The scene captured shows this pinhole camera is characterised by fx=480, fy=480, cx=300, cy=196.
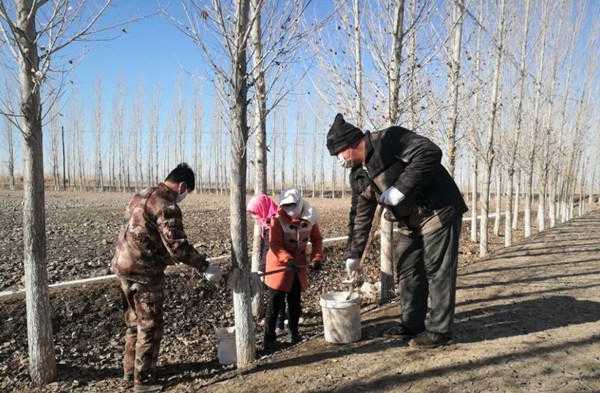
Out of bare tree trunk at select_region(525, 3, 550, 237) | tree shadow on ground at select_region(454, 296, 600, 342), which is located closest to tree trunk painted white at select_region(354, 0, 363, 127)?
tree shadow on ground at select_region(454, 296, 600, 342)

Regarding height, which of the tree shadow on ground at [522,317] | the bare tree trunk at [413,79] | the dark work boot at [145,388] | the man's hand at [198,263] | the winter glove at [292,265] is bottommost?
the dark work boot at [145,388]

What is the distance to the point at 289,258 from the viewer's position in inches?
167

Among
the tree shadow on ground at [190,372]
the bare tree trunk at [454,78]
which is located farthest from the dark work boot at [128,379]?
the bare tree trunk at [454,78]

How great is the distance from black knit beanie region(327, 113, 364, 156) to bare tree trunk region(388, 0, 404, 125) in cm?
232

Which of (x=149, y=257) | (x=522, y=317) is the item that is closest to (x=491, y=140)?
(x=522, y=317)

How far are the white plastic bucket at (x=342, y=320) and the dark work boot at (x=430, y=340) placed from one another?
50cm

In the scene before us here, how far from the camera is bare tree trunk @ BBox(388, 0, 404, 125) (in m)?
5.65

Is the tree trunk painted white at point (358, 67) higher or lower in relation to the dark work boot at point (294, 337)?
higher

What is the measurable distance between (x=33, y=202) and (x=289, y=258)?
2061 mm

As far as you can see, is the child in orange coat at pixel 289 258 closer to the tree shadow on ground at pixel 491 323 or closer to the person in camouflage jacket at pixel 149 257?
the tree shadow on ground at pixel 491 323

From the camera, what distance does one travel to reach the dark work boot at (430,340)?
368 cm

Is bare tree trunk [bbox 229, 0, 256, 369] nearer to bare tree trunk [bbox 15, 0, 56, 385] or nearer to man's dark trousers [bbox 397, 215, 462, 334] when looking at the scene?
man's dark trousers [bbox 397, 215, 462, 334]

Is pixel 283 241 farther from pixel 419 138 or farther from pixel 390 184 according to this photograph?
pixel 419 138

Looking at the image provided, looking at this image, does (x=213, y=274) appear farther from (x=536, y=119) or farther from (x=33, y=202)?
(x=536, y=119)
